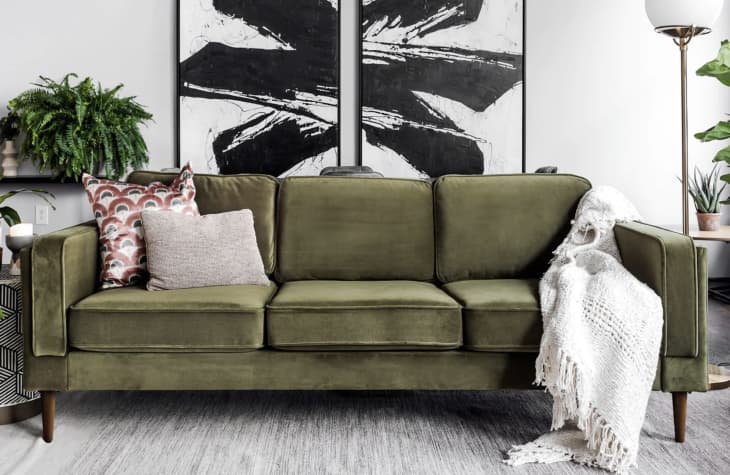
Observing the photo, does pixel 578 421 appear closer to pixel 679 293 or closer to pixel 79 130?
pixel 679 293

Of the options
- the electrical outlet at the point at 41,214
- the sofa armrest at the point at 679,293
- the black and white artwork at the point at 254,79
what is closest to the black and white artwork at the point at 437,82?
the black and white artwork at the point at 254,79

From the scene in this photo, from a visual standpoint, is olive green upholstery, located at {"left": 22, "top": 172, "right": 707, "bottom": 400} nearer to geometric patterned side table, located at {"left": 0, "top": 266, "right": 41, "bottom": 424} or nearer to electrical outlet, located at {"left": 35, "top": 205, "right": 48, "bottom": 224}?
Result: geometric patterned side table, located at {"left": 0, "top": 266, "right": 41, "bottom": 424}

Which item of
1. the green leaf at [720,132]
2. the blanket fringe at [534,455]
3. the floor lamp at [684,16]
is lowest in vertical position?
the blanket fringe at [534,455]

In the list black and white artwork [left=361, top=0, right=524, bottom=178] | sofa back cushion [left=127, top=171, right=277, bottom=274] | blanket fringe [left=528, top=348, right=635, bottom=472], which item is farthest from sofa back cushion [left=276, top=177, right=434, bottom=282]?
black and white artwork [left=361, top=0, right=524, bottom=178]

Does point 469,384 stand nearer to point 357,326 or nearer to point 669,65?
point 357,326

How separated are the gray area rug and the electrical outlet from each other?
5.65ft

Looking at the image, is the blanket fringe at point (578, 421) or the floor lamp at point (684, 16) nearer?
the blanket fringe at point (578, 421)

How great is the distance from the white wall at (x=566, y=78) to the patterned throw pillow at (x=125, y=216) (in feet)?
4.99

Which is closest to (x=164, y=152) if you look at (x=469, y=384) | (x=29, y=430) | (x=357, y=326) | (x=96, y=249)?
(x=96, y=249)

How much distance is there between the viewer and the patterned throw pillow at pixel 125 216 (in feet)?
7.14

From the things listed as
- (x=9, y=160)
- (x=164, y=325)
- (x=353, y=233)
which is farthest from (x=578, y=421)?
(x=9, y=160)

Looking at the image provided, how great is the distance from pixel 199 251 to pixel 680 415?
1664 millimetres

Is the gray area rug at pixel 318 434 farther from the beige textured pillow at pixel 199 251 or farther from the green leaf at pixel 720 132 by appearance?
the green leaf at pixel 720 132

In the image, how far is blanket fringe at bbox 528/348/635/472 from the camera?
172 centimetres
